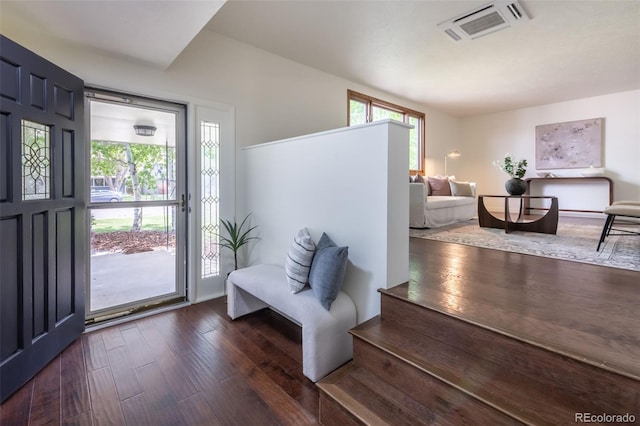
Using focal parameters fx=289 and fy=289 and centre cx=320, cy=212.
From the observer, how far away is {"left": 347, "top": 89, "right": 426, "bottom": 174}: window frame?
4.66m

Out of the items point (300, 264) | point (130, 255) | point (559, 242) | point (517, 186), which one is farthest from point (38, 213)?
point (517, 186)

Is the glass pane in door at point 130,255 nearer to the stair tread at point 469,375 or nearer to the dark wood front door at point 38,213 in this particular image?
the dark wood front door at point 38,213

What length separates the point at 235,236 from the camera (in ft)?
10.0

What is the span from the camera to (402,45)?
133 inches

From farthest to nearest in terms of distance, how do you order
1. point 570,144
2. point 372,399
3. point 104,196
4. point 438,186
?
point 570,144, point 438,186, point 104,196, point 372,399

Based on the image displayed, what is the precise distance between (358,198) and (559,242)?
2911 millimetres

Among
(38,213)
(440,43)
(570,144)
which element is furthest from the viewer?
(570,144)

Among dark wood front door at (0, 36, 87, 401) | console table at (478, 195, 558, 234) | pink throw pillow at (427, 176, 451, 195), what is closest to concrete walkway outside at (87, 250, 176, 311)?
dark wood front door at (0, 36, 87, 401)

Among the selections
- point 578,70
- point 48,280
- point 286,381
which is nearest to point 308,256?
point 286,381

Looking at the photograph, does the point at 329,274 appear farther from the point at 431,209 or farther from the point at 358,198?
the point at 431,209

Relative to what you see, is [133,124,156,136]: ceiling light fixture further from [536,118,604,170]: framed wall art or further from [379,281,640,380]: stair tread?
[536,118,604,170]: framed wall art

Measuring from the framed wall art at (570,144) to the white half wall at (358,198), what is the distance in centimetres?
618

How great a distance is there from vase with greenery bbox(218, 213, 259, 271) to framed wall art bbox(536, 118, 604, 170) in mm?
6590

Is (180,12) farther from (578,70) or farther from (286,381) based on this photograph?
(578,70)
